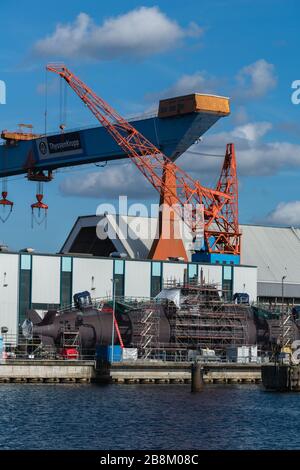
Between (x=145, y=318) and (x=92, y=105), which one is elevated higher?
(x=92, y=105)

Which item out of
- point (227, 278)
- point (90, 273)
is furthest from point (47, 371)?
point (227, 278)

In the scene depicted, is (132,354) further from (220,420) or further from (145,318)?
(220,420)

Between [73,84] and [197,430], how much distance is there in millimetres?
75548

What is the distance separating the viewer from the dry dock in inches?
3829

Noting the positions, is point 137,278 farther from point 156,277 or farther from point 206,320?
point 206,320

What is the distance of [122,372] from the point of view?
101 meters

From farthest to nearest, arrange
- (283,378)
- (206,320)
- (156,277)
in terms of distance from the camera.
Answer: (156,277)
(206,320)
(283,378)

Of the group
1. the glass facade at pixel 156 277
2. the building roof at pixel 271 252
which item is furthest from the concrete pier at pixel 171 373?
the building roof at pixel 271 252

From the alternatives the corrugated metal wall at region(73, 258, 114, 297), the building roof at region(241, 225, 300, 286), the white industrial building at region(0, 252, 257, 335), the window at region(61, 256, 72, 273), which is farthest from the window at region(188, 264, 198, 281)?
the building roof at region(241, 225, 300, 286)

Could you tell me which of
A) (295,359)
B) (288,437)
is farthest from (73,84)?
(288,437)

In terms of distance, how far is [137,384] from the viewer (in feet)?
331

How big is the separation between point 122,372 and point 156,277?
919 inches

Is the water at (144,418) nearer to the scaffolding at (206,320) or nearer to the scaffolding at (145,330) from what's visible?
the scaffolding at (145,330)
